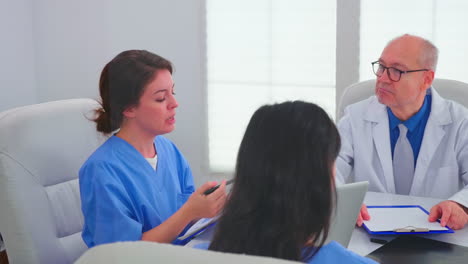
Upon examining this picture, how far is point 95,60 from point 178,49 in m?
0.50

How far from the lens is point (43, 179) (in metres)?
1.80

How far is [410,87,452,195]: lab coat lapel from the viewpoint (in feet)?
7.32

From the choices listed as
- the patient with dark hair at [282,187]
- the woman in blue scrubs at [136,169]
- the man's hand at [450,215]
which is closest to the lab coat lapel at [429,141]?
the man's hand at [450,215]

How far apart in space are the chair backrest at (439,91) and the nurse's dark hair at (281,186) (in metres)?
1.46

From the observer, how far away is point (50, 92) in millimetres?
3865

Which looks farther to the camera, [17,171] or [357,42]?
[357,42]

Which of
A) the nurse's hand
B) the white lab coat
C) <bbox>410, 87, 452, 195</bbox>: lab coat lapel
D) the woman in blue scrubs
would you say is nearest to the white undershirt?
the woman in blue scrubs

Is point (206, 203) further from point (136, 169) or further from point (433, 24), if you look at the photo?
point (433, 24)

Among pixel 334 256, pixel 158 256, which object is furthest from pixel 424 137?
pixel 158 256

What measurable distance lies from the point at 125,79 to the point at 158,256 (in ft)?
4.19

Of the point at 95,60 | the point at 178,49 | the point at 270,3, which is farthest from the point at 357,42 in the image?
the point at 95,60

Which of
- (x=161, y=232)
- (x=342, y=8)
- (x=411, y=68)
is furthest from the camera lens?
(x=342, y=8)

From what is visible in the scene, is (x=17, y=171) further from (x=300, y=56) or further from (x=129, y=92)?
(x=300, y=56)

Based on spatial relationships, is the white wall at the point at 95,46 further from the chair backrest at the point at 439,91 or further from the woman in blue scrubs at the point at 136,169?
the woman in blue scrubs at the point at 136,169
